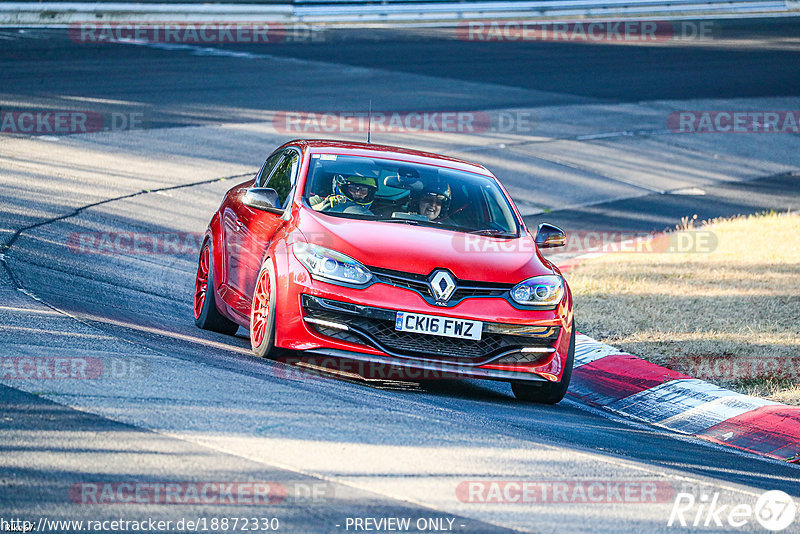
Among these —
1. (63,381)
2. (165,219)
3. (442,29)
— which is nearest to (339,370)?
(63,381)

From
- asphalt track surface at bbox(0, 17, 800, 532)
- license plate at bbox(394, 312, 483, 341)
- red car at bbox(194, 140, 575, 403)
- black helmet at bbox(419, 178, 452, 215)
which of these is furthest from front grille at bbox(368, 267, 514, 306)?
black helmet at bbox(419, 178, 452, 215)

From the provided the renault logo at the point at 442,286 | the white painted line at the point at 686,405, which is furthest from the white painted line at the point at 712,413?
the renault logo at the point at 442,286

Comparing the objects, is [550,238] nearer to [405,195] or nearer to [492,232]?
[492,232]

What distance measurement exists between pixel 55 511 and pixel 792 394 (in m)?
6.12

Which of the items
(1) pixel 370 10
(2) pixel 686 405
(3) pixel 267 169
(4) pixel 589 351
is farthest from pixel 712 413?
(1) pixel 370 10

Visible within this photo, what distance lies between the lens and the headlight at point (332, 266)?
24.4 feet

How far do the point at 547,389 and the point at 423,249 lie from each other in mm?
1358

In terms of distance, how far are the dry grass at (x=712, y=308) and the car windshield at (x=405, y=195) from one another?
2.08 meters

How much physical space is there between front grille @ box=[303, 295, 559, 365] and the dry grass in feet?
8.68

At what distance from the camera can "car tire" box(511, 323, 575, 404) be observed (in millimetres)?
7977

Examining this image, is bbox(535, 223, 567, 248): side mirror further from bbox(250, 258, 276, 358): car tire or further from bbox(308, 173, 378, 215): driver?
bbox(250, 258, 276, 358): car tire

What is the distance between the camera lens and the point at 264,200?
8.40 m

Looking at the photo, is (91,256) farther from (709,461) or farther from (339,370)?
(709,461)

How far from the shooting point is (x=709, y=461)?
704cm
